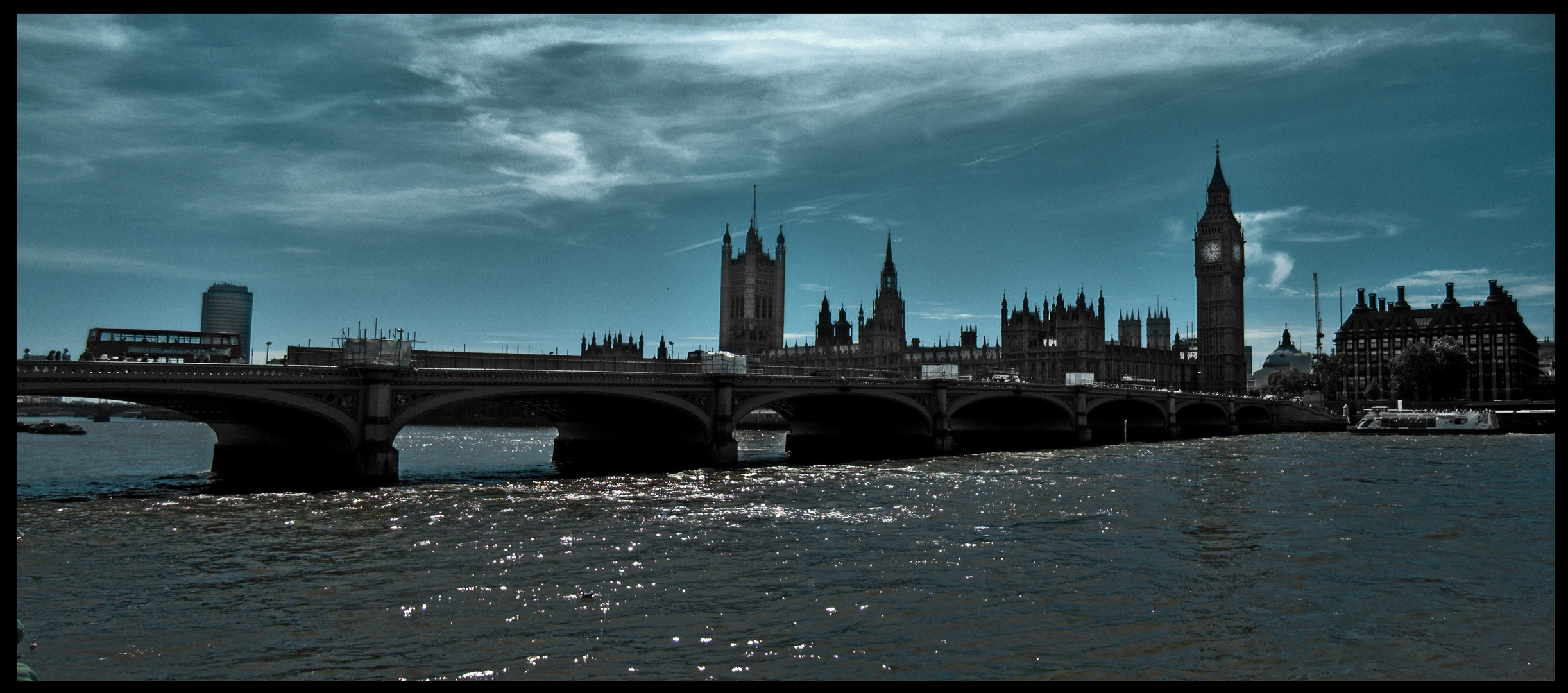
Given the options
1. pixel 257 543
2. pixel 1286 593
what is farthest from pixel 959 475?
pixel 257 543

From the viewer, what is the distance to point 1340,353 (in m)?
161

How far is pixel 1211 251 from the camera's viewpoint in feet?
570

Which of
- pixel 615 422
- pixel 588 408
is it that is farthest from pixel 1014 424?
pixel 588 408

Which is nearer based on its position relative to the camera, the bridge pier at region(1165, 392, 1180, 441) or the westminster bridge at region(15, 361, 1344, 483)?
the westminster bridge at region(15, 361, 1344, 483)

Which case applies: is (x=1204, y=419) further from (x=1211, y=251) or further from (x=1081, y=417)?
(x=1211, y=251)

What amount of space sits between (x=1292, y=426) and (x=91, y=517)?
11724cm

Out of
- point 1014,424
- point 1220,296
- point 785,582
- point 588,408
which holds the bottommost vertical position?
point 785,582

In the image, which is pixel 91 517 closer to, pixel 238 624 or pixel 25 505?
pixel 25 505

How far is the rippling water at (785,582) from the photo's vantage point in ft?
44.4

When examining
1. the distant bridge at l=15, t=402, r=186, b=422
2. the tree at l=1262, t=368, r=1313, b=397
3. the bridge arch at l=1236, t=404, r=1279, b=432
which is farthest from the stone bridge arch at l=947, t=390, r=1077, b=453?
the distant bridge at l=15, t=402, r=186, b=422

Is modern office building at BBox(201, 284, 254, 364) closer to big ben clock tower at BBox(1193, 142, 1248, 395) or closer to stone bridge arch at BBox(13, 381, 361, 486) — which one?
stone bridge arch at BBox(13, 381, 361, 486)

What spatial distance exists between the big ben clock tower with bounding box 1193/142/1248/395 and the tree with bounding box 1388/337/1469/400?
35.5m

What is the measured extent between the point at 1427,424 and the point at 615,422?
8556cm

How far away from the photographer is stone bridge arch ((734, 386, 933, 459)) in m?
60.5
